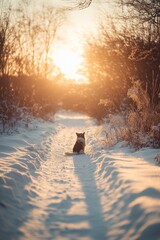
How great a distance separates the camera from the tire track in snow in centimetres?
264

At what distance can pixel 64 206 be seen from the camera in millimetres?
3287

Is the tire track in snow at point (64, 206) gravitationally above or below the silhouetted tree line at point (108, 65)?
below

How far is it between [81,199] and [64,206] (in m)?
0.35

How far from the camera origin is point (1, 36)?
350 inches

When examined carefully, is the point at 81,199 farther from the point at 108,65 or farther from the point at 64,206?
the point at 108,65

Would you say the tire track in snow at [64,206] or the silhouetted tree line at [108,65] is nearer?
the tire track in snow at [64,206]

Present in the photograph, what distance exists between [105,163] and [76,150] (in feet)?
6.57

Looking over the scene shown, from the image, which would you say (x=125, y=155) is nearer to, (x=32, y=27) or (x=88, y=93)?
(x=88, y=93)

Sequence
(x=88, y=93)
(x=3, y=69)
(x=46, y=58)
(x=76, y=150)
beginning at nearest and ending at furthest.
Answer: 1. (x=76, y=150)
2. (x=3, y=69)
3. (x=88, y=93)
4. (x=46, y=58)

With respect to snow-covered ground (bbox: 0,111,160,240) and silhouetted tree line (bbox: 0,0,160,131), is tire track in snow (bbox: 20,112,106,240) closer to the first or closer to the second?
snow-covered ground (bbox: 0,111,160,240)

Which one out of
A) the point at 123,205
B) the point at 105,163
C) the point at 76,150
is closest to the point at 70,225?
the point at 123,205

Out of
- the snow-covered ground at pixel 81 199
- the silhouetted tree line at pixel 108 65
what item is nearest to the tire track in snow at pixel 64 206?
the snow-covered ground at pixel 81 199

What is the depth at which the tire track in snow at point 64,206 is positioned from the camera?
2.64m

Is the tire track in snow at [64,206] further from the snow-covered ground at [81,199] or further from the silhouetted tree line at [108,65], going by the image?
the silhouetted tree line at [108,65]
